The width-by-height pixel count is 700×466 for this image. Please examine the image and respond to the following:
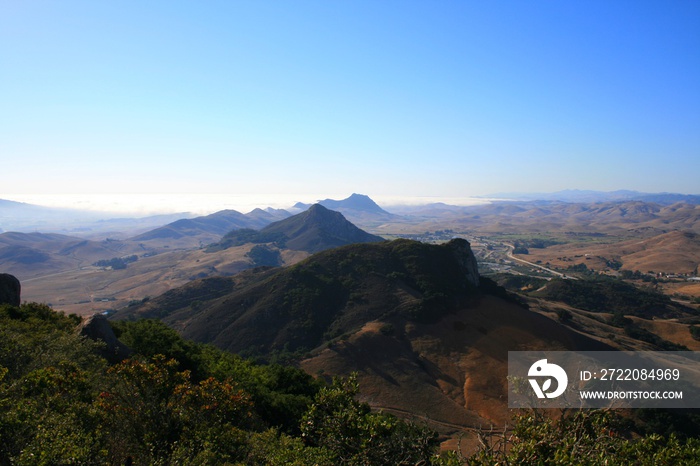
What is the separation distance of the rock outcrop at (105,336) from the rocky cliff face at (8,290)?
16.7 meters

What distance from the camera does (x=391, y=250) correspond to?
80.9m

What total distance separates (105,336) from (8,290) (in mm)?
19580

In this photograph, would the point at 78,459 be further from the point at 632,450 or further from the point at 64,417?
the point at 632,450

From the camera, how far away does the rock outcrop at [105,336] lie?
26.4 metres

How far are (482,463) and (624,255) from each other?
215210 mm

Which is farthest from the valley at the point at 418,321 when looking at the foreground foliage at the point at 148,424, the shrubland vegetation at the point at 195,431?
the shrubland vegetation at the point at 195,431

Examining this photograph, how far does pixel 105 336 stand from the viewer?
89.2ft

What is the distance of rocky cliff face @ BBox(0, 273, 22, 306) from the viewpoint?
1432 inches

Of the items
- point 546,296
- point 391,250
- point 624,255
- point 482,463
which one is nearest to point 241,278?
point 391,250

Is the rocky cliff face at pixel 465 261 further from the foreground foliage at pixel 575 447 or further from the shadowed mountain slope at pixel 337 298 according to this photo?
the foreground foliage at pixel 575 447

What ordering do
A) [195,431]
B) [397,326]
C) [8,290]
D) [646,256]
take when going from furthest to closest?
1. [646,256]
2. [397,326]
3. [8,290]
4. [195,431]

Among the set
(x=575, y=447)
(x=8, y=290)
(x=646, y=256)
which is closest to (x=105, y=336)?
(x=8, y=290)

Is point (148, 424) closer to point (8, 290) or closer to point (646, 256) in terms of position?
point (8, 290)

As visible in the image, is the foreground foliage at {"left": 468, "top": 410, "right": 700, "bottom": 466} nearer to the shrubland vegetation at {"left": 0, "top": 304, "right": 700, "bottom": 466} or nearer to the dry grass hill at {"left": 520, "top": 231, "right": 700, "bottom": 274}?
the shrubland vegetation at {"left": 0, "top": 304, "right": 700, "bottom": 466}
